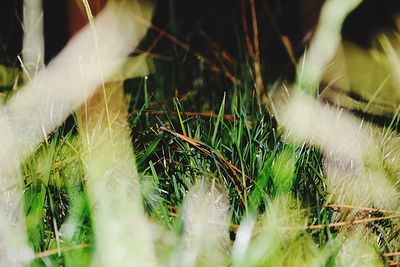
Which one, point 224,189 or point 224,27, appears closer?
point 224,189

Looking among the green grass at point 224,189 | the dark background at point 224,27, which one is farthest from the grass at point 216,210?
the dark background at point 224,27

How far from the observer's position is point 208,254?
615 millimetres

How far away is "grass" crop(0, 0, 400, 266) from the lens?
24.2 inches

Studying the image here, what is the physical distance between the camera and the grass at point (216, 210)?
614 mm

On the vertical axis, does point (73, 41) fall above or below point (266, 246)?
above

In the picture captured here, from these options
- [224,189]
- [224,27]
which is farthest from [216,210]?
[224,27]

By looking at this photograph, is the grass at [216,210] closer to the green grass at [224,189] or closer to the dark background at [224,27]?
the green grass at [224,189]

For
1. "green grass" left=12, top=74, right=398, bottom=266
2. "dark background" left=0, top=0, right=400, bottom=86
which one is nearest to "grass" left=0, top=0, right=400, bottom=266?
"green grass" left=12, top=74, right=398, bottom=266

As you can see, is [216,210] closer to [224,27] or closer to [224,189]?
[224,189]

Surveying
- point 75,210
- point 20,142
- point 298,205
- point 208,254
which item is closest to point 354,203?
point 298,205

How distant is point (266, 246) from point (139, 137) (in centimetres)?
31

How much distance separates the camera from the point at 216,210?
724 mm

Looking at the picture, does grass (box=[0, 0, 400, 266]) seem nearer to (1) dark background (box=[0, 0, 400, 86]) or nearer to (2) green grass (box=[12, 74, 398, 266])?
(2) green grass (box=[12, 74, 398, 266])

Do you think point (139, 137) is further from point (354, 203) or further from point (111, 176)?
point (354, 203)
